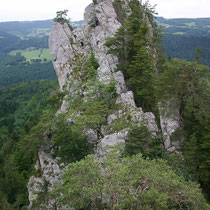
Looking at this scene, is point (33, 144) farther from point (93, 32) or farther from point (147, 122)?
point (93, 32)

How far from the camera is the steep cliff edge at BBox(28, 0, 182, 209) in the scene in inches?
869

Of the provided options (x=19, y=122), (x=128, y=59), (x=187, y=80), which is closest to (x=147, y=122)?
(x=187, y=80)

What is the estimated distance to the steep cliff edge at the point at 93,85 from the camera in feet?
72.4

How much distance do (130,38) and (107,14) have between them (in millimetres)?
15634

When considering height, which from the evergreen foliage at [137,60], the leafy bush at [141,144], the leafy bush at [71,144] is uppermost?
the evergreen foliage at [137,60]

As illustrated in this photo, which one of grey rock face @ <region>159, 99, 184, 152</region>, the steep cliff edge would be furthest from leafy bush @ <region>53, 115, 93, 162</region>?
grey rock face @ <region>159, 99, 184, 152</region>

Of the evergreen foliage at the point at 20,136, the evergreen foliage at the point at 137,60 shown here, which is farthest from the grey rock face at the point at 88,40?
the evergreen foliage at the point at 20,136

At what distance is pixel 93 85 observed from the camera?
2675cm

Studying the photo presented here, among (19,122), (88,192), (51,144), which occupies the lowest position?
(19,122)

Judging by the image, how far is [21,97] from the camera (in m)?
133

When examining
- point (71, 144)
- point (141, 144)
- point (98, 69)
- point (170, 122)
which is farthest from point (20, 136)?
point (141, 144)

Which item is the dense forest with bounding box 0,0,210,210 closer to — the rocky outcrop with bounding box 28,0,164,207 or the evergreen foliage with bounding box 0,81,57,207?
the evergreen foliage with bounding box 0,81,57,207

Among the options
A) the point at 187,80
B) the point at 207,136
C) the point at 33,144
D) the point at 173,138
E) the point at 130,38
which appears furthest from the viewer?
the point at 130,38

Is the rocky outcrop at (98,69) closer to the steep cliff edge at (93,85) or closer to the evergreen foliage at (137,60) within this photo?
the steep cliff edge at (93,85)
